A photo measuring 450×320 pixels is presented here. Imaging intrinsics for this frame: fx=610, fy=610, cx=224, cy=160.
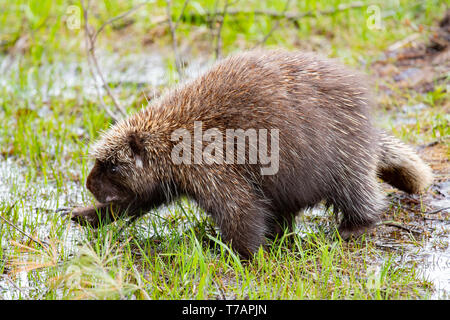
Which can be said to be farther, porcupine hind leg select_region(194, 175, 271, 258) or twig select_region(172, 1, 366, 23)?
twig select_region(172, 1, 366, 23)

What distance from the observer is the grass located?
4359mm

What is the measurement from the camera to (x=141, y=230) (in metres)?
5.38

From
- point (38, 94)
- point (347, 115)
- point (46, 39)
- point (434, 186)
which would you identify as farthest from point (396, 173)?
point (46, 39)

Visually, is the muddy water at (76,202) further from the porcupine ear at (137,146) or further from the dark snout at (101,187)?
the porcupine ear at (137,146)

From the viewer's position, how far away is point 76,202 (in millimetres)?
6250

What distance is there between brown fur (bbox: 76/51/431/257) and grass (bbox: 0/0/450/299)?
266 mm

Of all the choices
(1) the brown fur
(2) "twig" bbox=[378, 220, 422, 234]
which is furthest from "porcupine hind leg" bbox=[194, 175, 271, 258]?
(2) "twig" bbox=[378, 220, 422, 234]

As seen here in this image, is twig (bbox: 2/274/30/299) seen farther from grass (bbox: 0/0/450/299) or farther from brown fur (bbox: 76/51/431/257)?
brown fur (bbox: 76/51/431/257)

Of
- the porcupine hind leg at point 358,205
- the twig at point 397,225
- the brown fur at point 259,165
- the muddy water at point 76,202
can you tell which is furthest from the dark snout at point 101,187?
the twig at point 397,225

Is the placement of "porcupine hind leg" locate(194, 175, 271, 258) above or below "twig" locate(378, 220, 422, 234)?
above

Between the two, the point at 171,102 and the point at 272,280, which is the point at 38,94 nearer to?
the point at 171,102

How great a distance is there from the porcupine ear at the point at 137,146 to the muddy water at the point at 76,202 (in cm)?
67

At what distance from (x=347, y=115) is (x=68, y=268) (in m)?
2.56
